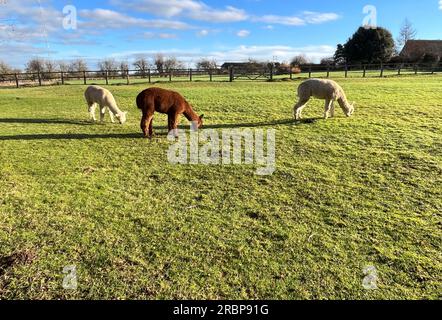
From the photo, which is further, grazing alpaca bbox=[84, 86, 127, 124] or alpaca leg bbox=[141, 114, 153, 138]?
grazing alpaca bbox=[84, 86, 127, 124]

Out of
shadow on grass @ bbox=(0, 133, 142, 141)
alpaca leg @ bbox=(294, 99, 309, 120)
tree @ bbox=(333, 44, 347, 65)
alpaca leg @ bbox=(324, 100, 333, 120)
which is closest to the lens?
shadow on grass @ bbox=(0, 133, 142, 141)

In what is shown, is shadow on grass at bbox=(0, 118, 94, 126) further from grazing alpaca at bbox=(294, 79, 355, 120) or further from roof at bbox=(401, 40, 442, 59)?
roof at bbox=(401, 40, 442, 59)

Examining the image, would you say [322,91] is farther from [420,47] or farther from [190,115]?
[420,47]

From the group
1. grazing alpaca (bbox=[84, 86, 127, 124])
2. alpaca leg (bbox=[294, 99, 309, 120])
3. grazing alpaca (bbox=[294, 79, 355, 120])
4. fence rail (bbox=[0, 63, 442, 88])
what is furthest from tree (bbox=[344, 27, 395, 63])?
grazing alpaca (bbox=[84, 86, 127, 124])

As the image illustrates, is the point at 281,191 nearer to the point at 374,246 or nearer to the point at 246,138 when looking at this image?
the point at 374,246

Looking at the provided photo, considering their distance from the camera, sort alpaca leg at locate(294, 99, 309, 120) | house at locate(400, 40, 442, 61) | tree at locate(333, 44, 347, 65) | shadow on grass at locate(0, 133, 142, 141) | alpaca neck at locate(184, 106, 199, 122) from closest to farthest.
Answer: shadow on grass at locate(0, 133, 142, 141)
alpaca neck at locate(184, 106, 199, 122)
alpaca leg at locate(294, 99, 309, 120)
tree at locate(333, 44, 347, 65)
house at locate(400, 40, 442, 61)

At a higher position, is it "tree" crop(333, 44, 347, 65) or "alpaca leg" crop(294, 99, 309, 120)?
"tree" crop(333, 44, 347, 65)

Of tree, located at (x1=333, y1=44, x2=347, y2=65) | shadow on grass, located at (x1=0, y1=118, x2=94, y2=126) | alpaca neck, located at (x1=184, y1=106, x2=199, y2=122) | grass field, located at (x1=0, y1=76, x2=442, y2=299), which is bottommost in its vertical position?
grass field, located at (x1=0, y1=76, x2=442, y2=299)

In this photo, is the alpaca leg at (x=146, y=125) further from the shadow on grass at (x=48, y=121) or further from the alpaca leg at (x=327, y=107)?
the alpaca leg at (x=327, y=107)

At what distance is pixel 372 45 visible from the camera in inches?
2279
